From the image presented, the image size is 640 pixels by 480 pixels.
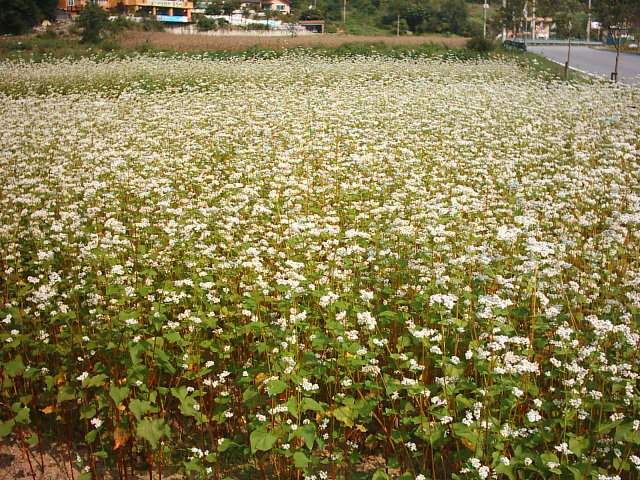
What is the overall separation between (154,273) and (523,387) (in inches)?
107

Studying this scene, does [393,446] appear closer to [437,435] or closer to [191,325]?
[437,435]

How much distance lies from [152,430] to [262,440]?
0.73 meters

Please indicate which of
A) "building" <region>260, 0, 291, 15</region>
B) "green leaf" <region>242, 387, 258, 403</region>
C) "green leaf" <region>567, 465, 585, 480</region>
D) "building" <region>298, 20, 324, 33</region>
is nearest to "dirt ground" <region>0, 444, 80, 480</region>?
"green leaf" <region>242, 387, 258, 403</region>

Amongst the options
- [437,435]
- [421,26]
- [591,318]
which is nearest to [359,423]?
[437,435]

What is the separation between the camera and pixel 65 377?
14.4 feet

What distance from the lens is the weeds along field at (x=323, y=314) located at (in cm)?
365

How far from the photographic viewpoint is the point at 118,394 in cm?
375

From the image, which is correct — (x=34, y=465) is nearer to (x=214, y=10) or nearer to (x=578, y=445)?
(x=578, y=445)

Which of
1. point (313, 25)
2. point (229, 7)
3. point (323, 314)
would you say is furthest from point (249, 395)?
point (229, 7)

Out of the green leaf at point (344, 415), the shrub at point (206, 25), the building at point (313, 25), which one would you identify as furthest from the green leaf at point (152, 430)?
the building at point (313, 25)

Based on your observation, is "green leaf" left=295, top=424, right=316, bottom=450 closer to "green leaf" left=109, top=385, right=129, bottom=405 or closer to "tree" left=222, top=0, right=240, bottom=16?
"green leaf" left=109, top=385, right=129, bottom=405

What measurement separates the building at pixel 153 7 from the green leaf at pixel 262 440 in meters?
76.5

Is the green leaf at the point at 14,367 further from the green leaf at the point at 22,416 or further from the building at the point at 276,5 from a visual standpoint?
the building at the point at 276,5

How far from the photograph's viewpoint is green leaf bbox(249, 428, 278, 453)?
11.0 ft
